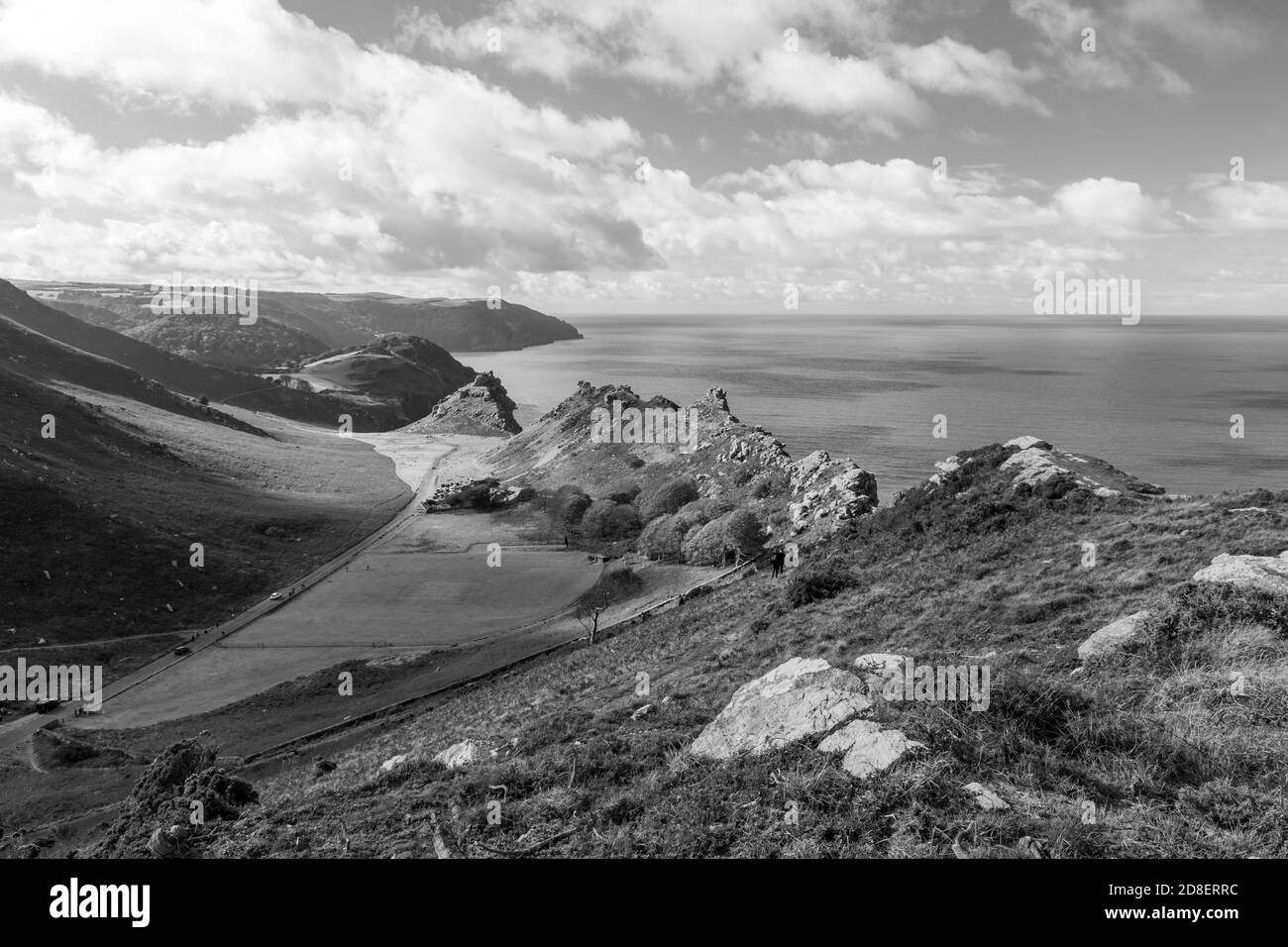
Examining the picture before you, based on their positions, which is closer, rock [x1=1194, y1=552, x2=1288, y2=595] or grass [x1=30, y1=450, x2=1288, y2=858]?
grass [x1=30, y1=450, x2=1288, y2=858]

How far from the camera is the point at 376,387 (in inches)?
7515

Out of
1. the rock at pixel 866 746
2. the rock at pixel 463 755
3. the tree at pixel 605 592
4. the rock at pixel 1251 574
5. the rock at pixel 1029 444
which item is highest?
the rock at pixel 1029 444

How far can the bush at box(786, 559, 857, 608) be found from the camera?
27.9 meters

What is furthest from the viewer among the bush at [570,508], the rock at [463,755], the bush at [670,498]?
the bush at [570,508]

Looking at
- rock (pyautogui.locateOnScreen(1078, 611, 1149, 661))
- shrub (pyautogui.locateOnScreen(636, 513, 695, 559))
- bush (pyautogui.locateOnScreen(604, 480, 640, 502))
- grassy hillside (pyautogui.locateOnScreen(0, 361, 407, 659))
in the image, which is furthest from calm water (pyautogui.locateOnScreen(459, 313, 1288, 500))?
rock (pyautogui.locateOnScreen(1078, 611, 1149, 661))

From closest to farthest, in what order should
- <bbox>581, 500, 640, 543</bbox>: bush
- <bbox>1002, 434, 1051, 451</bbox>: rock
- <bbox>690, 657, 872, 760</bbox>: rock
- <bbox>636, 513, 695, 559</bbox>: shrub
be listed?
<bbox>690, 657, 872, 760</bbox>: rock < <bbox>1002, 434, 1051, 451</bbox>: rock < <bbox>636, 513, 695, 559</bbox>: shrub < <bbox>581, 500, 640, 543</bbox>: bush

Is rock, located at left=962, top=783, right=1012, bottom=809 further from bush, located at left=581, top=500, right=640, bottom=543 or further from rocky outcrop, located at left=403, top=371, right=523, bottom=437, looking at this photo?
rocky outcrop, located at left=403, top=371, right=523, bottom=437

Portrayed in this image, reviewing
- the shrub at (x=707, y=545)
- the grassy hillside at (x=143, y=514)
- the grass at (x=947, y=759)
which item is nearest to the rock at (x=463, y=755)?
the grass at (x=947, y=759)

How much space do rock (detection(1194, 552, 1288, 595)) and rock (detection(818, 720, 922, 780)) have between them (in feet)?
33.1

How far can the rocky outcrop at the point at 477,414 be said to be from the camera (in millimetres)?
134375

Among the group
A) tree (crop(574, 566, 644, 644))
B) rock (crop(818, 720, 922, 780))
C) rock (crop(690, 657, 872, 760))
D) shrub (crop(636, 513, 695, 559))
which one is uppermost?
rock (crop(818, 720, 922, 780))

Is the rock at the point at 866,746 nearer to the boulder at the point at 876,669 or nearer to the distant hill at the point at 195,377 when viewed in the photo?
the boulder at the point at 876,669

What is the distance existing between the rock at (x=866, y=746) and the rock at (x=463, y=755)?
28.0 feet

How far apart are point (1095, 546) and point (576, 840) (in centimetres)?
2121
